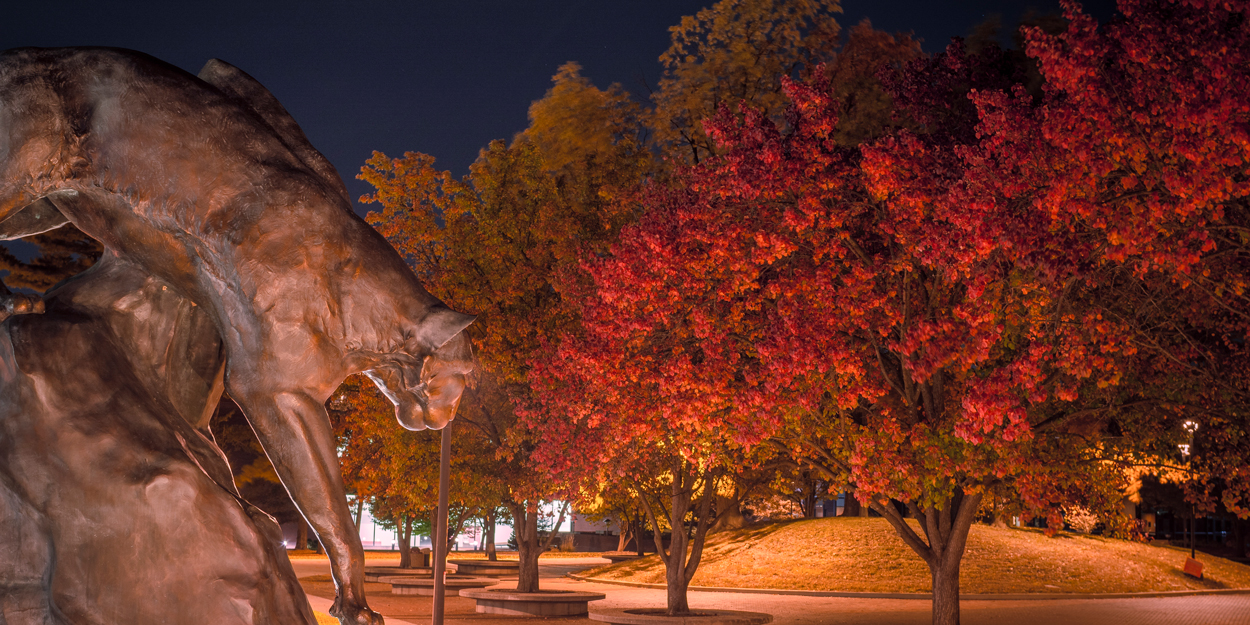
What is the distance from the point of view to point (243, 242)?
2906mm

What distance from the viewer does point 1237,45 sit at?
8.57 m

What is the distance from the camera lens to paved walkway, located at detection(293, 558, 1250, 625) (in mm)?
20844

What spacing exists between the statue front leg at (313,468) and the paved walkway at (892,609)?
1547cm

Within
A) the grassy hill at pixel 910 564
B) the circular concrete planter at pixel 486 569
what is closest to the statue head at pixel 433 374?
the grassy hill at pixel 910 564

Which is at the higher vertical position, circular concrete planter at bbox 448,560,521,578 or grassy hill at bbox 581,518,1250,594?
grassy hill at bbox 581,518,1250,594

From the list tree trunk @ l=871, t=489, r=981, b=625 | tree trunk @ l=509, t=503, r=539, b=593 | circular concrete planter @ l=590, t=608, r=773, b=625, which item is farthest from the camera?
tree trunk @ l=509, t=503, r=539, b=593

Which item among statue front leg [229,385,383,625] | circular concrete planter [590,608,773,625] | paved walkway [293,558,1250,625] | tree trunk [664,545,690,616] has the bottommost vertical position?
paved walkway [293,558,1250,625]

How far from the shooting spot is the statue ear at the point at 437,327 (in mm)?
2994

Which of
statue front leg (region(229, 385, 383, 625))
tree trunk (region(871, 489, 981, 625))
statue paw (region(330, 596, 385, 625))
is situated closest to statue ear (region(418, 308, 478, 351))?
statue front leg (region(229, 385, 383, 625))

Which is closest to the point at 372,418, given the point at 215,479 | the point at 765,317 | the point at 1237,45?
the point at 765,317

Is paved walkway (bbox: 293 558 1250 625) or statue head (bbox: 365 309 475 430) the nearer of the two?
statue head (bbox: 365 309 475 430)

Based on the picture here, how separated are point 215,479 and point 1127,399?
13.9 m

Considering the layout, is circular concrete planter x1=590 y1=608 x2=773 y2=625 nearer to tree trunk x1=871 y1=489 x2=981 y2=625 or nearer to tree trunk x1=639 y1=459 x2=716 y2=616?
tree trunk x1=639 y1=459 x2=716 y2=616

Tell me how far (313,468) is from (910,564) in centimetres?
2804
